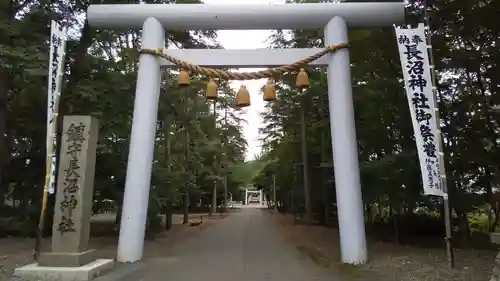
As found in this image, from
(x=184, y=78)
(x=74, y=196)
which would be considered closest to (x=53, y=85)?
(x=74, y=196)

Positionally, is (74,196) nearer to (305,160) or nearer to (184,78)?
(184,78)

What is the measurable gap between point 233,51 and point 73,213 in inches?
195

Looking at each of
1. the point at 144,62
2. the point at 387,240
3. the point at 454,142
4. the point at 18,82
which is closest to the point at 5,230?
the point at 18,82

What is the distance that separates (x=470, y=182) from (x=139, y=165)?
842 cm

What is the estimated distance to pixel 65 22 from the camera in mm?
15188

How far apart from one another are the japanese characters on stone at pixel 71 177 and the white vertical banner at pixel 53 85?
61 cm

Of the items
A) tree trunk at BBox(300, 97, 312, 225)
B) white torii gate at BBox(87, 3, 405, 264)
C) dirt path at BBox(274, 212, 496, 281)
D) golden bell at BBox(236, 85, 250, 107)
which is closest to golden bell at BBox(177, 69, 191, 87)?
white torii gate at BBox(87, 3, 405, 264)

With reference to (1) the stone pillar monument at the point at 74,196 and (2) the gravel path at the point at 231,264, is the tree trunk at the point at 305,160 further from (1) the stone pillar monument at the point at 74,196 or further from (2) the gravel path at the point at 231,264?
(1) the stone pillar monument at the point at 74,196

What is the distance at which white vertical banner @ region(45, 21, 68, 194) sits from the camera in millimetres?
9438

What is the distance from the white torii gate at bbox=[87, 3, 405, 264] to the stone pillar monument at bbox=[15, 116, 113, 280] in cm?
140

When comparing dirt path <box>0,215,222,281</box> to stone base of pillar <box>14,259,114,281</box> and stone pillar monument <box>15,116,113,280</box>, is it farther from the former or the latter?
stone pillar monument <box>15,116,113,280</box>

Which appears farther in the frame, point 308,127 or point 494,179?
point 308,127

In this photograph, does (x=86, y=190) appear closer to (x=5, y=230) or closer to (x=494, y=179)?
(x=5, y=230)

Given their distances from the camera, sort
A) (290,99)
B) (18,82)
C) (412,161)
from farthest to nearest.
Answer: (290,99)
(18,82)
(412,161)
